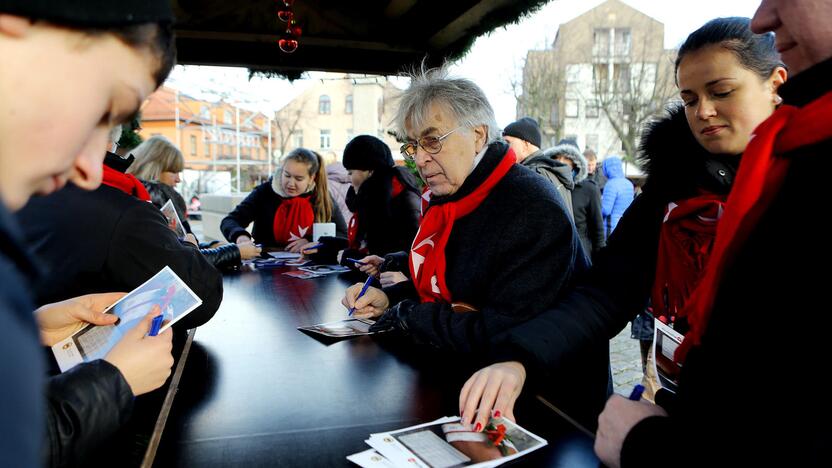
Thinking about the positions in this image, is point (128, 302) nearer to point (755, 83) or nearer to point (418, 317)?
point (418, 317)

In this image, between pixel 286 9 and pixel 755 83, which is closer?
pixel 755 83

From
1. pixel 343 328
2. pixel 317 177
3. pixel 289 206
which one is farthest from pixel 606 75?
pixel 343 328

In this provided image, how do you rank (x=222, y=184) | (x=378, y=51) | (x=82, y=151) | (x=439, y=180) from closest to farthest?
(x=82, y=151) < (x=439, y=180) < (x=378, y=51) < (x=222, y=184)

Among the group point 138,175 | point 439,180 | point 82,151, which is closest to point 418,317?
point 439,180

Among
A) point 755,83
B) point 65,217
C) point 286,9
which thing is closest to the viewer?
point 755,83

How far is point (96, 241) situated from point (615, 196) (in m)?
5.78

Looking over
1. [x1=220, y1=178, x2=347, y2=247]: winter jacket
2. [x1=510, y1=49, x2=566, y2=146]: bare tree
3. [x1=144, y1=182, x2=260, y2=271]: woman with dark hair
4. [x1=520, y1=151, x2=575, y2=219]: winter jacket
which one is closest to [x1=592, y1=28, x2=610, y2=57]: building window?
[x1=510, y1=49, x2=566, y2=146]: bare tree

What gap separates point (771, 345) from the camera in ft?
2.52

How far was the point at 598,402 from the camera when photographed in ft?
6.13

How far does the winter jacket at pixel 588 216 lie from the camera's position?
17.2 feet

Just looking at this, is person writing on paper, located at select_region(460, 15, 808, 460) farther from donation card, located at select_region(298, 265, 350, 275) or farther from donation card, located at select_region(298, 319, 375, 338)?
donation card, located at select_region(298, 265, 350, 275)

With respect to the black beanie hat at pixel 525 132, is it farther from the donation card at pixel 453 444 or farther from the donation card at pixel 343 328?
the donation card at pixel 453 444

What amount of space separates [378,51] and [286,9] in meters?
0.83

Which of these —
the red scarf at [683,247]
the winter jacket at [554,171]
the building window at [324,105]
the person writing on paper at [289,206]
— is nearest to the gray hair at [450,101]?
the red scarf at [683,247]
